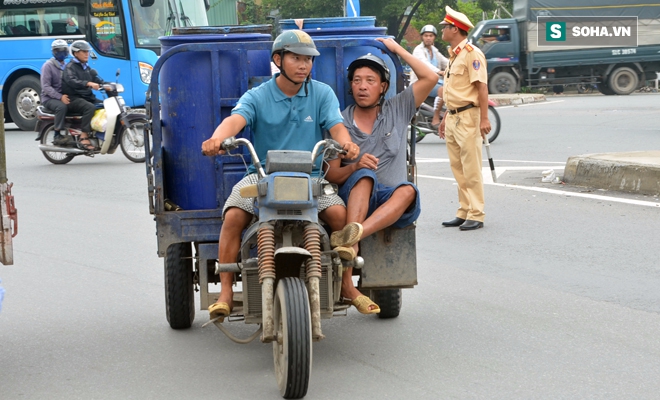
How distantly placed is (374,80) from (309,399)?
6.17ft

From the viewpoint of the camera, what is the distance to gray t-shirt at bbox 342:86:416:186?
5.58 meters

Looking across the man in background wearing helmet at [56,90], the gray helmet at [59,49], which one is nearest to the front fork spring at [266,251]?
the man in background wearing helmet at [56,90]

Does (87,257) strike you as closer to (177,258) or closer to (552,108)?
(177,258)

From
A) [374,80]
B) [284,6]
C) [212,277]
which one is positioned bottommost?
[212,277]

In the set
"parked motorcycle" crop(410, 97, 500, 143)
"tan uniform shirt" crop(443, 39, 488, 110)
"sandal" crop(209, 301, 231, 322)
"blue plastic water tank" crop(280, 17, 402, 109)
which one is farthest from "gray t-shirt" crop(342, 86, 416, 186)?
"parked motorcycle" crop(410, 97, 500, 143)

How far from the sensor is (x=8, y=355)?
5426 millimetres

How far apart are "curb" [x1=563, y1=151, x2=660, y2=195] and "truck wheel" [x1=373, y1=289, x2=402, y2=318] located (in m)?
5.28

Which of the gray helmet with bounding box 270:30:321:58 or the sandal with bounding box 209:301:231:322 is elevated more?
the gray helmet with bounding box 270:30:321:58

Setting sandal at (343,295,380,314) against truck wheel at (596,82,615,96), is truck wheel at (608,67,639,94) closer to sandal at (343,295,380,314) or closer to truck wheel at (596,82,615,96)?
truck wheel at (596,82,615,96)

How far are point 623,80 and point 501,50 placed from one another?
3.91 metres

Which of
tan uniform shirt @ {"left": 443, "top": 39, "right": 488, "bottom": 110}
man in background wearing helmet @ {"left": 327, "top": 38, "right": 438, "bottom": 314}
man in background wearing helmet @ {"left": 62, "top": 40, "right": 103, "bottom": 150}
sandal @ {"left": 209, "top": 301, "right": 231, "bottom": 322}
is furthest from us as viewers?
man in background wearing helmet @ {"left": 62, "top": 40, "right": 103, "bottom": 150}

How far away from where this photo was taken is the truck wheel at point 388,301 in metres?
5.95

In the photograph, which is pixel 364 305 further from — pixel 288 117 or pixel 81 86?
pixel 81 86

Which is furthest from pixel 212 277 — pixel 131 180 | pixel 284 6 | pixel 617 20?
pixel 284 6
